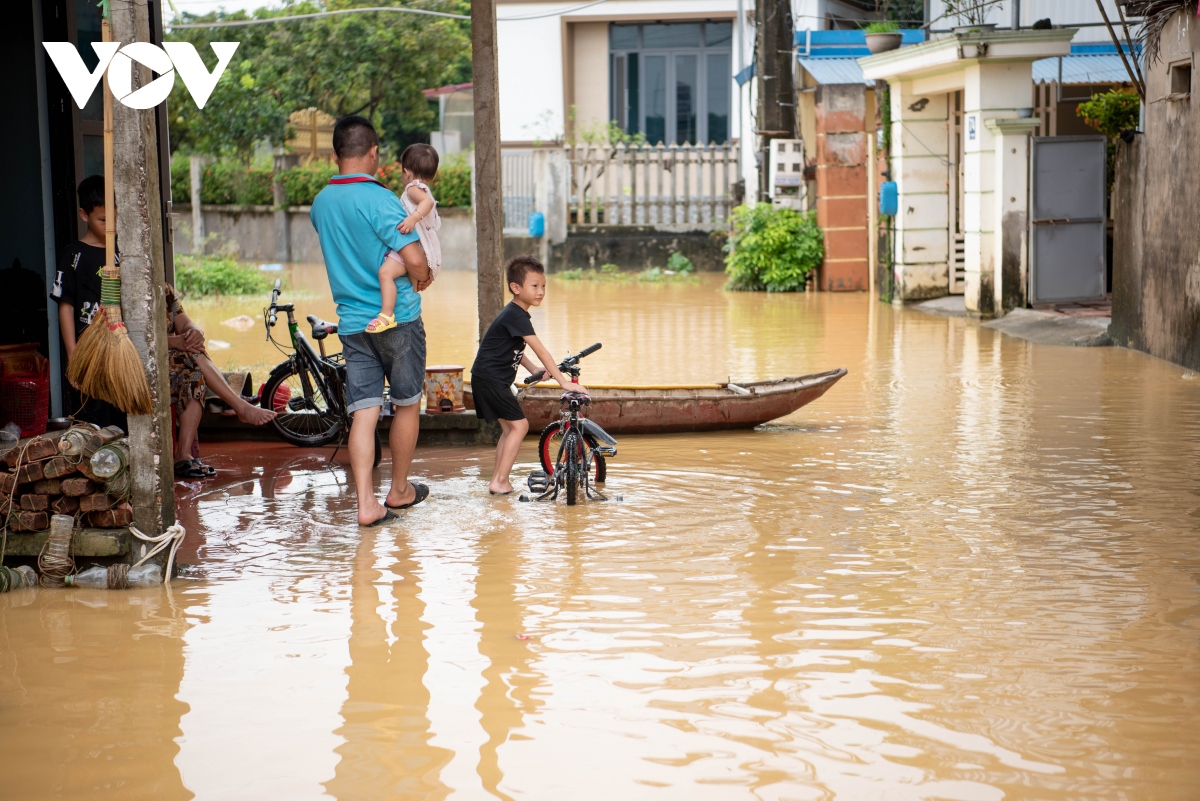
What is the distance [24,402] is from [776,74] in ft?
53.1

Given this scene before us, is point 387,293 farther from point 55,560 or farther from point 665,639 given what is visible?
point 665,639

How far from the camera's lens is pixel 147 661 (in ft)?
15.8

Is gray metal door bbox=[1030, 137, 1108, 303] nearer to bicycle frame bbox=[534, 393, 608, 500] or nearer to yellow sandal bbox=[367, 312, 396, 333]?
bicycle frame bbox=[534, 393, 608, 500]

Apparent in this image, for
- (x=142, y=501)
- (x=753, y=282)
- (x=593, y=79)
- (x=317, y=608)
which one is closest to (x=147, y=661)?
(x=317, y=608)

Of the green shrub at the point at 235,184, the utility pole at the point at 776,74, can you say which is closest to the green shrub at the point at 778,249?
the utility pole at the point at 776,74

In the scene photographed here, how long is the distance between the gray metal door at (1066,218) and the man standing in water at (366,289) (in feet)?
35.2

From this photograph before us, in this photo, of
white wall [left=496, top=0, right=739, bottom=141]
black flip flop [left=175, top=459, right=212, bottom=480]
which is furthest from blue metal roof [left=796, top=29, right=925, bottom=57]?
black flip flop [left=175, top=459, right=212, bottom=480]

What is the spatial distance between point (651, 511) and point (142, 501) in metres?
2.55

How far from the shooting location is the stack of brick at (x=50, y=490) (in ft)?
19.1

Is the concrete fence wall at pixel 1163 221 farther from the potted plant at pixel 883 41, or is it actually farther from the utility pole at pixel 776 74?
the utility pole at pixel 776 74

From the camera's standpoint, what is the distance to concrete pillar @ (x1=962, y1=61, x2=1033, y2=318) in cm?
1584

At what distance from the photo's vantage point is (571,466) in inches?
282

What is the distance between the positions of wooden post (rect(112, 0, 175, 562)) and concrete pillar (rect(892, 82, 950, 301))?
45.7 ft

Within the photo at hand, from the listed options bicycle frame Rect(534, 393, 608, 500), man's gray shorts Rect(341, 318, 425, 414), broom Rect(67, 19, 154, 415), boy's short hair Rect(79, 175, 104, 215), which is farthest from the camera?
bicycle frame Rect(534, 393, 608, 500)
